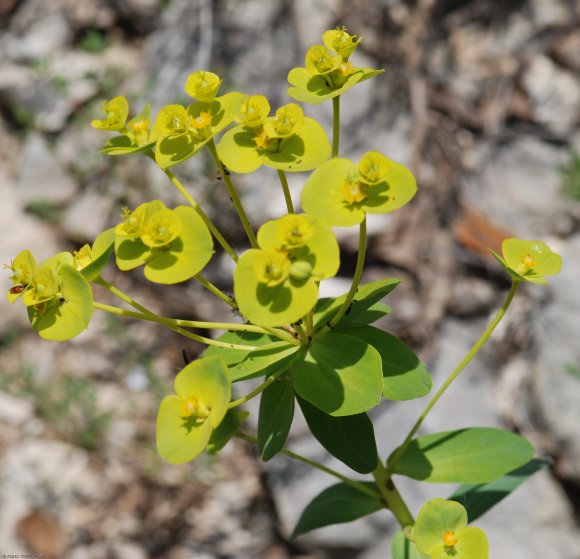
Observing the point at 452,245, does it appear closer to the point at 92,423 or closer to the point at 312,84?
the point at 92,423

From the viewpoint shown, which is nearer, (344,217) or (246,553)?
(344,217)

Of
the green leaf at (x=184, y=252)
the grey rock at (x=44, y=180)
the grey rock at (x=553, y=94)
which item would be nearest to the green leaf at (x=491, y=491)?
the green leaf at (x=184, y=252)

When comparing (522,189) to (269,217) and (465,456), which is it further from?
(465,456)

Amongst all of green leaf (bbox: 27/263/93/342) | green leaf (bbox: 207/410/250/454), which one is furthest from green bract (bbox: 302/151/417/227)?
green leaf (bbox: 207/410/250/454)

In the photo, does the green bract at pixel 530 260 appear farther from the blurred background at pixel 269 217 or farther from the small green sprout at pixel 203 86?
the blurred background at pixel 269 217

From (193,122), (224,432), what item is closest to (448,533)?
(224,432)

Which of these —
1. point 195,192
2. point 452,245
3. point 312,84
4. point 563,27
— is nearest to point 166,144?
point 312,84

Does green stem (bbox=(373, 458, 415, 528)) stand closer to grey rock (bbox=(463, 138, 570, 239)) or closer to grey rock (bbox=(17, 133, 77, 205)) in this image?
grey rock (bbox=(463, 138, 570, 239))
